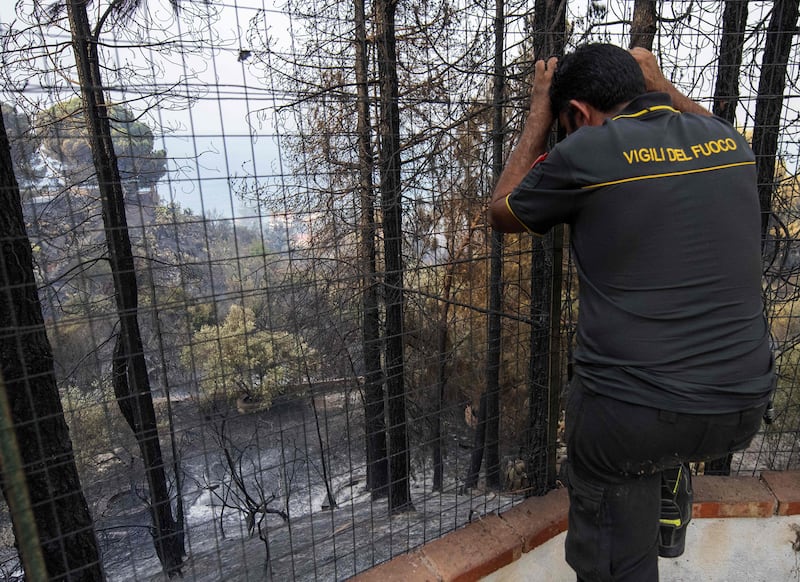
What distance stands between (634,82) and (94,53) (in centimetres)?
558

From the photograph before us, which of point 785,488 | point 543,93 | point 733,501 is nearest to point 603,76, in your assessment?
point 543,93

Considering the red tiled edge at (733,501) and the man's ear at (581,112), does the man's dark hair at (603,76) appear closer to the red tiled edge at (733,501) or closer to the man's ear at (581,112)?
the man's ear at (581,112)

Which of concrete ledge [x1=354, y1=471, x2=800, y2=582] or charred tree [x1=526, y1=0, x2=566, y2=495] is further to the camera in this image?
charred tree [x1=526, y1=0, x2=566, y2=495]

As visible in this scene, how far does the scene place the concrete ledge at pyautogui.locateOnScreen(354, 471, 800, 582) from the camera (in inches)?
82.7

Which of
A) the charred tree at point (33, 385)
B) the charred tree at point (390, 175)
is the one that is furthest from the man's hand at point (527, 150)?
the charred tree at point (390, 175)

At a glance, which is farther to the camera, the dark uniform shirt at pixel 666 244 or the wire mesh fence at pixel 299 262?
the wire mesh fence at pixel 299 262

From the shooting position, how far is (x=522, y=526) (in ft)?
7.58

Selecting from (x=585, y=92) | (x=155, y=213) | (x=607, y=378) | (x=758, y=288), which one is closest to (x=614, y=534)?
(x=607, y=378)

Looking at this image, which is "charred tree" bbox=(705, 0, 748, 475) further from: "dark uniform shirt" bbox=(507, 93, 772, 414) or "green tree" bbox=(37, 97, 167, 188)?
"green tree" bbox=(37, 97, 167, 188)

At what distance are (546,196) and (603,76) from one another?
0.37m

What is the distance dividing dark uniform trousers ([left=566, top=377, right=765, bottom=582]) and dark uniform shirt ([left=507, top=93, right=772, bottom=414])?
2.4 inches

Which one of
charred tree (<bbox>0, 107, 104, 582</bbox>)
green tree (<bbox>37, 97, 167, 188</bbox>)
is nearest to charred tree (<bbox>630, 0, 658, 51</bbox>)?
green tree (<bbox>37, 97, 167, 188</bbox>)

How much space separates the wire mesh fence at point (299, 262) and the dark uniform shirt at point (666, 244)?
2.63 ft

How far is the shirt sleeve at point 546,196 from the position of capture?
1344mm
